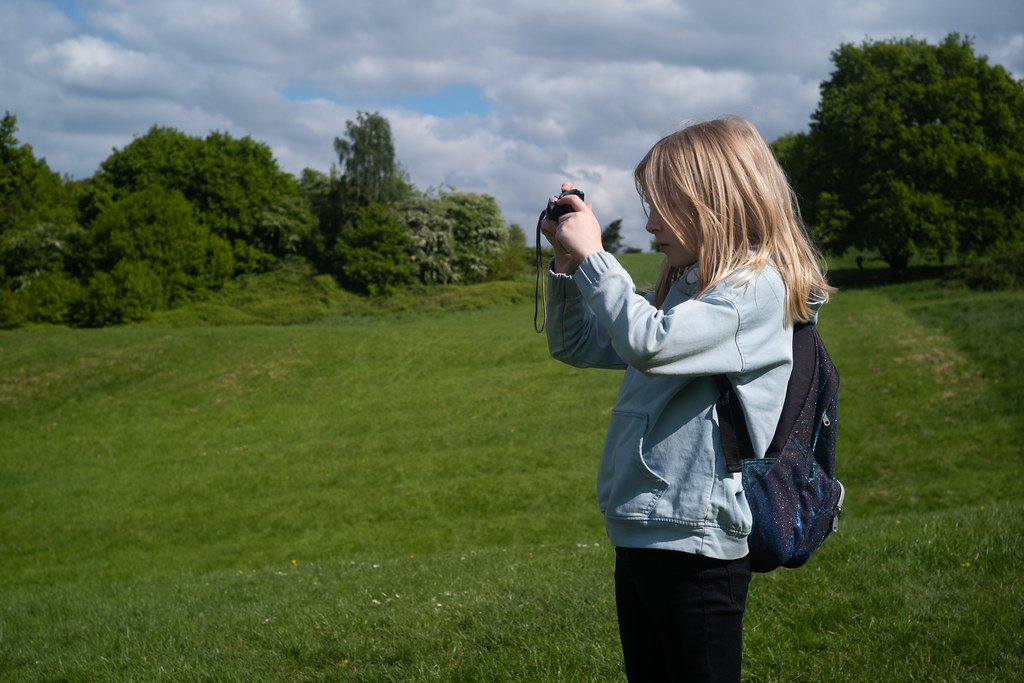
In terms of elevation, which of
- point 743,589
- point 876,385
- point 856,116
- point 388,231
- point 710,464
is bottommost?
point 876,385

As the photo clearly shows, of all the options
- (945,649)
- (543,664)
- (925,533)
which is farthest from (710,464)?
(925,533)

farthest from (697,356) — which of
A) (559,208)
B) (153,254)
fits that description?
(153,254)

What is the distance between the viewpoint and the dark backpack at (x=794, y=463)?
213cm

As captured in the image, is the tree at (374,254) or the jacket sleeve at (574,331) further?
the tree at (374,254)

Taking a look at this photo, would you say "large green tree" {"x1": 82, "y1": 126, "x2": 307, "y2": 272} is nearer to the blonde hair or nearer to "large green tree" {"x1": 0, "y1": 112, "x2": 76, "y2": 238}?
"large green tree" {"x1": 0, "y1": 112, "x2": 76, "y2": 238}

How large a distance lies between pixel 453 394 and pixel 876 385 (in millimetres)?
12888

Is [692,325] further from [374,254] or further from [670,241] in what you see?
[374,254]

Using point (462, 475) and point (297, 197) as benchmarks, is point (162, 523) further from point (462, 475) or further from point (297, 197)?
point (297, 197)

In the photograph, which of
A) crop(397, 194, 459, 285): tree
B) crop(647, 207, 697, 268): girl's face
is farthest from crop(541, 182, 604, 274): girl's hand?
crop(397, 194, 459, 285): tree

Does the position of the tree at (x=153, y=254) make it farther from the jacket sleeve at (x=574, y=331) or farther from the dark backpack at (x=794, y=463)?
the dark backpack at (x=794, y=463)

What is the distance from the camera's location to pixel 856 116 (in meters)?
43.3

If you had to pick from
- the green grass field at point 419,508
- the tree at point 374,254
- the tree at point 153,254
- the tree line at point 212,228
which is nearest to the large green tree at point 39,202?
the tree line at point 212,228

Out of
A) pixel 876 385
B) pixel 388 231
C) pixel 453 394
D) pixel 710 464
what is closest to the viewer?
pixel 710 464

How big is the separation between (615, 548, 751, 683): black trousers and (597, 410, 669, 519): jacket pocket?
0.48 ft
